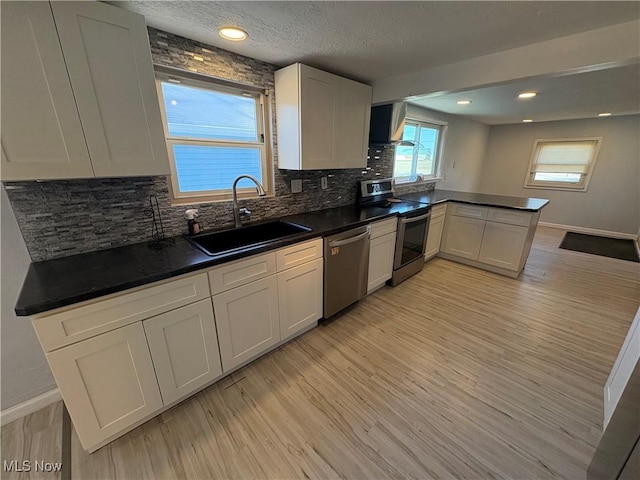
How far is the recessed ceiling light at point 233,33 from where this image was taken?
153cm

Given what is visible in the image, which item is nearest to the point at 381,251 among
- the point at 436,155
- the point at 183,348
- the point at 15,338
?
the point at 183,348

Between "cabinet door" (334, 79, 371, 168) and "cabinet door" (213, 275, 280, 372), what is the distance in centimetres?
143

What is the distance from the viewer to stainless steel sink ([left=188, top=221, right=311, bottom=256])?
1.87 meters

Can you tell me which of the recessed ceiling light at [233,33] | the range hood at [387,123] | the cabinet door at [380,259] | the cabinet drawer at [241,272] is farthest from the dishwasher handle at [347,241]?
the recessed ceiling light at [233,33]

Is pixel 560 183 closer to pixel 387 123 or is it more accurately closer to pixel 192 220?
pixel 387 123

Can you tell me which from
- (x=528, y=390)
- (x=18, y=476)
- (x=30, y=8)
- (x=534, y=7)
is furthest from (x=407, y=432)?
(x=30, y=8)

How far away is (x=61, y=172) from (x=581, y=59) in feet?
9.77

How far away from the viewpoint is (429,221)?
326cm

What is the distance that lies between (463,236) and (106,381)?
3922mm

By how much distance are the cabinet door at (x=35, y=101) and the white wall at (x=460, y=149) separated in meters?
3.69

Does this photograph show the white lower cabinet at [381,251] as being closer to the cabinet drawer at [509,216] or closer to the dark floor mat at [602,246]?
the cabinet drawer at [509,216]

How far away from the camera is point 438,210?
345cm

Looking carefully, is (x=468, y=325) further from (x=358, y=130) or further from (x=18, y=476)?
(x=18, y=476)

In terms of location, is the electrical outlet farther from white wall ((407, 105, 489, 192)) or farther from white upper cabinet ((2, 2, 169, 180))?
white wall ((407, 105, 489, 192))
